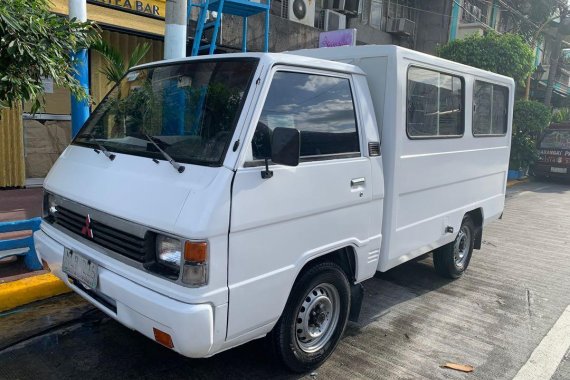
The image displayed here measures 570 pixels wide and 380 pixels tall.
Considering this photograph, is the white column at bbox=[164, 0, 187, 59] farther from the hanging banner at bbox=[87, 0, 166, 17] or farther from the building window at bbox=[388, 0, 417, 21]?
the building window at bbox=[388, 0, 417, 21]

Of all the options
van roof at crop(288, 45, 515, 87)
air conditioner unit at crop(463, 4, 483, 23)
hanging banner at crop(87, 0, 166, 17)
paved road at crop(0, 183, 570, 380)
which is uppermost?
air conditioner unit at crop(463, 4, 483, 23)

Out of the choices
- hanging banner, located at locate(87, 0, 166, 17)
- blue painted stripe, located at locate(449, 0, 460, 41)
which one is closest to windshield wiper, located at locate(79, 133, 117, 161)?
hanging banner, located at locate(87, 0, 166, 17)

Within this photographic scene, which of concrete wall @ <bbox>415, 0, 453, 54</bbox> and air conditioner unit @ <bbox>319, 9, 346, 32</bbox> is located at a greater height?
concrete wall @ <bbox>415, 0, 453, 54</bbox>

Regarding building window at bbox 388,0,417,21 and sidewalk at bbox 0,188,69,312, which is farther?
building window at bbox 388,0,417,21

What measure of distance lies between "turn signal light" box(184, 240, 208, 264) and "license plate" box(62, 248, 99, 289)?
2.47 feet

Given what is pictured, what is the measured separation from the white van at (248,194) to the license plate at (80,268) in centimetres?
1

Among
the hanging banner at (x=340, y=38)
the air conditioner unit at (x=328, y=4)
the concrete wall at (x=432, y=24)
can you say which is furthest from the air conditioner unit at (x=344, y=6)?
the hanging banner at (x=340, y=38)

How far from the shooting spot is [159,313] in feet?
8.12

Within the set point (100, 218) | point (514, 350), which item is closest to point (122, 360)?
point (100, 218)

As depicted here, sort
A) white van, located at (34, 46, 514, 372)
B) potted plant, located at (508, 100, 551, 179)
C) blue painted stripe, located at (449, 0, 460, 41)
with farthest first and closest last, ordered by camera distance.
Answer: blue painted stripe, located at (449, 0, 460, 41), potted plant, located at (508, 100, 551, 179), white van, located at (34, 46, 514, 372)

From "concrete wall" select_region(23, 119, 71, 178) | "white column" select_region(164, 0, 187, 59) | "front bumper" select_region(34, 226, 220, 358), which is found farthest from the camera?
"concrete wall" select_region(23, 119, 71, 178)

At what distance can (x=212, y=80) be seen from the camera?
306 centimetres

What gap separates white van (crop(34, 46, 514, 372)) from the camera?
2518 millimetres

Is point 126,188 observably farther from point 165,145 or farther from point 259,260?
point 259,260
